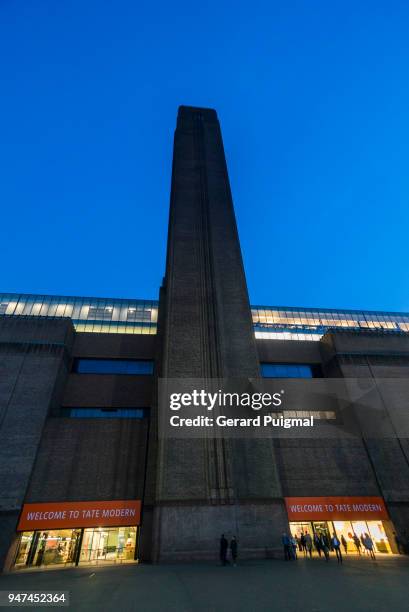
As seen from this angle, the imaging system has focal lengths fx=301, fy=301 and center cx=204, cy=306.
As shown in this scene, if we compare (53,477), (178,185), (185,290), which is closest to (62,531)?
(53,477)

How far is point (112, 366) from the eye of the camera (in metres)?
32.4

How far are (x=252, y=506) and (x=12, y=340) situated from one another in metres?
26.8

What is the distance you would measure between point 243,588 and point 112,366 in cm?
2420

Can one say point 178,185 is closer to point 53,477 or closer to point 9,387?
point 9,387

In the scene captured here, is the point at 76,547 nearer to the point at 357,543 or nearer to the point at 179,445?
the point at 179,445

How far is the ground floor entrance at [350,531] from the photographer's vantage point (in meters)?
22.8

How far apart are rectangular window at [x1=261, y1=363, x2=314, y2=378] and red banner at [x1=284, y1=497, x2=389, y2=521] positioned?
1189 cm

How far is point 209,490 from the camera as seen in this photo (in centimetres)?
2084

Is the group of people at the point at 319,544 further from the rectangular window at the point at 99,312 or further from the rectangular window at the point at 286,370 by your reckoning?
the rectangular window at the point at 99,312

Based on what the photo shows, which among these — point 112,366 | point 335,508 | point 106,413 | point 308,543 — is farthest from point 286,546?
point 112,366


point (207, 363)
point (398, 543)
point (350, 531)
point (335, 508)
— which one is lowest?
point (398, 543)

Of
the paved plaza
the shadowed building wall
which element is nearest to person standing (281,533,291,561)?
the shadowed building wall

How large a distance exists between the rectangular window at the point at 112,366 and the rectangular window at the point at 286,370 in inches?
496

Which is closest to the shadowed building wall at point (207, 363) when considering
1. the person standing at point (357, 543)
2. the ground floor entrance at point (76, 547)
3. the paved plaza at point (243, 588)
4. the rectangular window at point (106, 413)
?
the paved plaza at point (243, 588)
